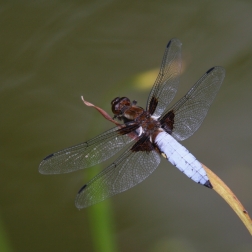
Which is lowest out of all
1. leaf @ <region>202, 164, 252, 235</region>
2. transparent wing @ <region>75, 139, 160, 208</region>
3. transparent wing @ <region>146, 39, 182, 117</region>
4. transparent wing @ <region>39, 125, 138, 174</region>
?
leaf @ <region>202, 164, 252, 235</region>

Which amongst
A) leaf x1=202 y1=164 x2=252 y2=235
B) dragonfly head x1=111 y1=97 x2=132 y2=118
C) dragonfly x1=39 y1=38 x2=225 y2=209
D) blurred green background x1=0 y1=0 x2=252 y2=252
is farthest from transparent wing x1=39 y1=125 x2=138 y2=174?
leaf x1=202 y1=164 x2=252 y2=235

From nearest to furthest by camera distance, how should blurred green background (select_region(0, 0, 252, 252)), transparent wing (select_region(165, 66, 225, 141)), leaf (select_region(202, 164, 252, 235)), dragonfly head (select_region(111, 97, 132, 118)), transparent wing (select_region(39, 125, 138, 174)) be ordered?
1. leaf (select_region(202, 164, 252, 235))
2. transparent wing (select_region(39, 125, 138, 174))
3. transparent wing (select_region(165, 66, 225, 141))
4. dragonfly head (select_region(111, 97, 132, 118))
5. blurred green background (select_region(0, 0, 252, 252))

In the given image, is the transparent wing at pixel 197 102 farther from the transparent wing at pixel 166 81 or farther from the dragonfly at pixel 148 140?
the transparent wing at pixel 166 81

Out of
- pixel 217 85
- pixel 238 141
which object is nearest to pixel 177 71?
pixel 217 85

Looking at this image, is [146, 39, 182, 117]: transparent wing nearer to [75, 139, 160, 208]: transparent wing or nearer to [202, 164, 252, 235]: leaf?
[75, 139, 160, 208]: transparent wing

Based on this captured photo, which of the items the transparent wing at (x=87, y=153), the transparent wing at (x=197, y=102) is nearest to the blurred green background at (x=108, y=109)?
the transparent wing at (x=87, y=153)

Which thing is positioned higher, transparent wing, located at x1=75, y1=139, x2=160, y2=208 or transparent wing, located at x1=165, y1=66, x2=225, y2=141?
transparent wing, located at x1=165, y1=66, x2=225, y2=141

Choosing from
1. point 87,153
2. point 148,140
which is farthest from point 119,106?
point 87,153
